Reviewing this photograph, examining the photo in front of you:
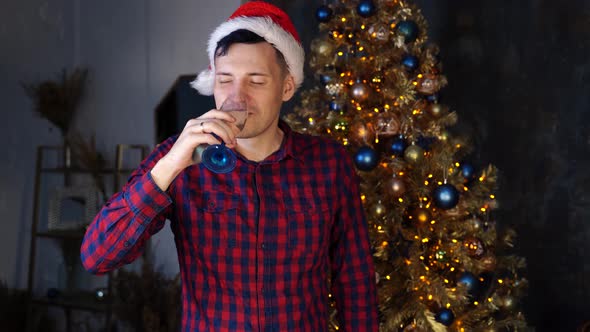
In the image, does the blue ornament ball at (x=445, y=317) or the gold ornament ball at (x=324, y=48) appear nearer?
the blue ornament ball at (x=445, y=317)

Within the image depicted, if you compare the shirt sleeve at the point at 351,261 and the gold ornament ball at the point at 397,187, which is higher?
the gold ornament ball at the point at 397,187

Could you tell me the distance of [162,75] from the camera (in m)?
4.21

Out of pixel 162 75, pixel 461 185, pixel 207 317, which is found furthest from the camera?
pixel 162 75

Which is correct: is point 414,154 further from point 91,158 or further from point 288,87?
point 91,158

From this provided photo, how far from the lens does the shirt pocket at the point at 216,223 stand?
1.51m

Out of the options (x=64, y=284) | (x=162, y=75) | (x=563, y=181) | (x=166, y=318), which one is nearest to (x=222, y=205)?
(x=563, y=181)

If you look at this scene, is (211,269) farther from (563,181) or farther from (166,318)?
(166,318)

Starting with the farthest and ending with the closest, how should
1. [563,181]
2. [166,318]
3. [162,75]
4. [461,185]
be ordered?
[162,75]
[166,318]
[563,181]
[461,185]

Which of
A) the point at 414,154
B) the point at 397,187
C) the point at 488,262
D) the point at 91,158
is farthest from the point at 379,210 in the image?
the point at 91,158

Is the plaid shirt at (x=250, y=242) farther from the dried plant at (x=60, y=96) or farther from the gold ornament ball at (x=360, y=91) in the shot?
Answer: the dried plant at (x=60, y=96)

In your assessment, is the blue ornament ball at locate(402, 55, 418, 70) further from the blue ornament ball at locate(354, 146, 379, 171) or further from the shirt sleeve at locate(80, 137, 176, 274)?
the shirt sleeve at locate(80, 137, 176, 274)

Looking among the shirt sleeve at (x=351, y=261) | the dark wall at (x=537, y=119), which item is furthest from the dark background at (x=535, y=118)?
the shirt sleeve at (x=351, y=261)

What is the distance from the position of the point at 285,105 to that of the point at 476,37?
3.92 ft

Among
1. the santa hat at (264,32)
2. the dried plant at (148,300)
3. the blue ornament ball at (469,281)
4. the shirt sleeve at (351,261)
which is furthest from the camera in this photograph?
the dried plant at (148,300)
